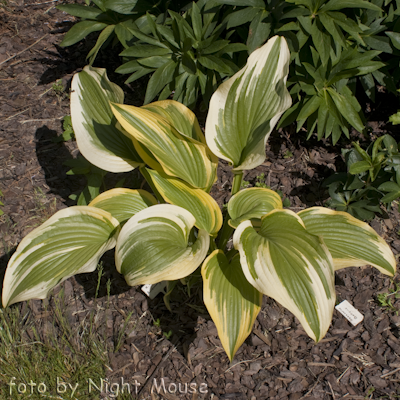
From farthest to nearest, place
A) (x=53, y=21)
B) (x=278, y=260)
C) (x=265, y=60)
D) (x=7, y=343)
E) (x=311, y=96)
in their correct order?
1. (x=53, y=21)
2. (x=311, y=96)
3. (x=7, y=343)
4. (x=265, y=60)
5. (x=278, y=260)

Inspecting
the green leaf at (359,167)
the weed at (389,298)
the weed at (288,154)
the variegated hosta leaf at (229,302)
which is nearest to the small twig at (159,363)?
the variegated hosta leaf at (229,302)

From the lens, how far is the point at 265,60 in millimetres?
1595

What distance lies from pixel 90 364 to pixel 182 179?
91cm

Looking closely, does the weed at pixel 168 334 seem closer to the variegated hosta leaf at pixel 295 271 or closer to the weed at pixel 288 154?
the variegated hosta leaf at pixel 295 271

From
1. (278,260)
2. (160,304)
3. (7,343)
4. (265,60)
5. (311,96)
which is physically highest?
(265,60)

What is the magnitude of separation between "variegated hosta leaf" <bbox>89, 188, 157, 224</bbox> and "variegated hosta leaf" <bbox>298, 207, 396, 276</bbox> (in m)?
0.72

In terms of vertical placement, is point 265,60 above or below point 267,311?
above

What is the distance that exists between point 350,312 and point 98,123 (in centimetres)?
149

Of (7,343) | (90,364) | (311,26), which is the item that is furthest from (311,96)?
(7,343)

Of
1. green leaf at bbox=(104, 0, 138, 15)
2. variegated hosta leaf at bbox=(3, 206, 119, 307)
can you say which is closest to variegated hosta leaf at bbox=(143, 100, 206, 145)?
variegated hosta leaf at bbox=(3, 206, 119, 307)

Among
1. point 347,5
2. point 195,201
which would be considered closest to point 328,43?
point 347,5

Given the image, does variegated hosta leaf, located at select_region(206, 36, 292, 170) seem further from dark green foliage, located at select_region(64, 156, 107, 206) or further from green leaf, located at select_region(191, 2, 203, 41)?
dark green foliage, located at select_region(64, 156, 107, 206)

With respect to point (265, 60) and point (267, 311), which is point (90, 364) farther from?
point (265, 60)

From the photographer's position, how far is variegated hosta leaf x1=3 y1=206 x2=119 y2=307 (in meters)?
1.43
